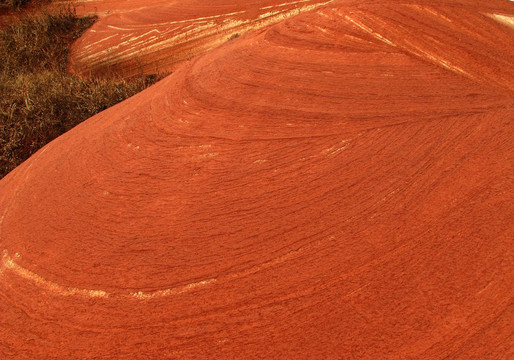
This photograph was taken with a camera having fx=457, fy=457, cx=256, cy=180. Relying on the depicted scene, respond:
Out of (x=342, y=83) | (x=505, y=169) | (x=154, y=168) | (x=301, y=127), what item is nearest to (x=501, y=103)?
(x=505, y=169)

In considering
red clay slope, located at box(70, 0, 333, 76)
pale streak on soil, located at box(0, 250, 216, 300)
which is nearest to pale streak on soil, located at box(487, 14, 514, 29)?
pale streak on soil, located at box(0, 250, 216, 300)

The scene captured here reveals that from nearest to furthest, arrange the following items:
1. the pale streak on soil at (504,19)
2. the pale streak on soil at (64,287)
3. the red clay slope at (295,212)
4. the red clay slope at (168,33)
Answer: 1. the red clay slope at (295,212)
2. the pale streak on soil at (64,287)
3. the pale streak on soil at (504,19)
4. the red clay slope at (168,33)

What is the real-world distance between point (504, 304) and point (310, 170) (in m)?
0.80

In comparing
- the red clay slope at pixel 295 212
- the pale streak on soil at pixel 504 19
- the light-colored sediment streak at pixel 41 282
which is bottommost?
the light-colored sediment streak at pixel 41 282

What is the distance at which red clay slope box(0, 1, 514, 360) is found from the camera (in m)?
1.37

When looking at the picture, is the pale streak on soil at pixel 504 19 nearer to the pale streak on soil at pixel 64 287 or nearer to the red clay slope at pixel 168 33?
the pale streak on soil at pixel 64 287

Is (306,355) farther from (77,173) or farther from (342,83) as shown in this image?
(77,173)

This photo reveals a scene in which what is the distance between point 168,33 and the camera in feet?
17.9

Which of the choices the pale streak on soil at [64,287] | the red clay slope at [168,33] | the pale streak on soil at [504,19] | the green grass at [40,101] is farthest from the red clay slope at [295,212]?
the red clay slope at [168,33]

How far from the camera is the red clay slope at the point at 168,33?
5.13m

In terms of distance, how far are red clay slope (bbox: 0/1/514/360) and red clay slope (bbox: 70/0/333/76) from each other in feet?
9.04

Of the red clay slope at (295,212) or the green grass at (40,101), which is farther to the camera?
the green grass at (40,101)

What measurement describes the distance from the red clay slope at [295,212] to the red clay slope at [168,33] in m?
2.75

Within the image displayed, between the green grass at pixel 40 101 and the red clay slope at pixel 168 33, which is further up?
the red clay slope at pixel 168 33
